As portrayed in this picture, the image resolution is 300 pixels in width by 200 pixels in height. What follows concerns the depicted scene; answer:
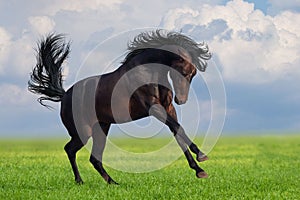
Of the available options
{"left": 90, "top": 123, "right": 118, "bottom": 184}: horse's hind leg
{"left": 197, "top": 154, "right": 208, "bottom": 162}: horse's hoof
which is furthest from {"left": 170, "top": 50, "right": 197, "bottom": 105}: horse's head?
{"left": 90, "top": 123, "right": 118, "bottom": 184}: horse's hind leg

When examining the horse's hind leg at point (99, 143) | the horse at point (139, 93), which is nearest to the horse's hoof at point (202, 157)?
the horse at point (139, 93)

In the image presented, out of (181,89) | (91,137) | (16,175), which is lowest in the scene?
(16,175)

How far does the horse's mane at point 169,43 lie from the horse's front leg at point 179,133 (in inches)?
39.4

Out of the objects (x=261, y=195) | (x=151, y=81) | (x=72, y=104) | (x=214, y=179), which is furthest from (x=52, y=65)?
(x=261, y=195)

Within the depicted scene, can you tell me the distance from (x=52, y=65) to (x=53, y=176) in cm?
263

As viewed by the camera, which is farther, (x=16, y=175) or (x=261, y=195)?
(x=16, y=175)

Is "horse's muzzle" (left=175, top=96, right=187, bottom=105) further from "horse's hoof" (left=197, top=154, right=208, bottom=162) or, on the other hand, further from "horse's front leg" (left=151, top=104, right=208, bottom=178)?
"horse's hoof" (left=197, top=154, right=208, bottom=162)

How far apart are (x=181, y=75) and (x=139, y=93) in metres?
0.85

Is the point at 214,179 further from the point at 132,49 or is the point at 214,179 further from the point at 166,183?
the point at 132,49

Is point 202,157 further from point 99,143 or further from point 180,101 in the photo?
point 99,143

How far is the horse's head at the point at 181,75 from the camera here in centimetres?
938

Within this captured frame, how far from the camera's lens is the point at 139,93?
9.76 metres

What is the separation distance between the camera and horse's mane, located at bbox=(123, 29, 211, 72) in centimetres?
973

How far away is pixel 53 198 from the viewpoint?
9.04 metres
